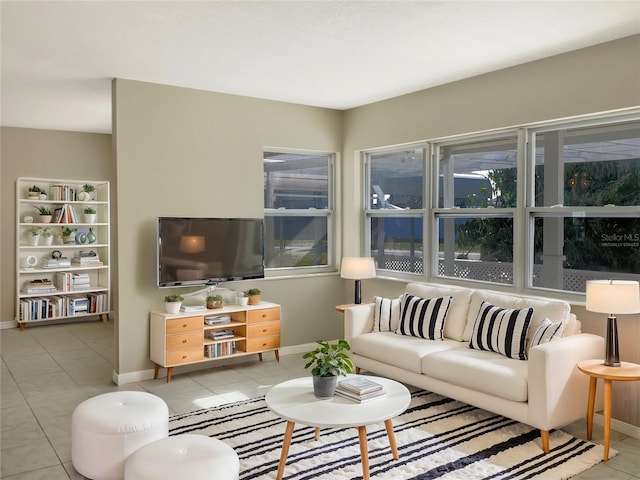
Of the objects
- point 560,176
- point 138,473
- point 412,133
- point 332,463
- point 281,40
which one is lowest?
point 332,463

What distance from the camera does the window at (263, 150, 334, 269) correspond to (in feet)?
19.2

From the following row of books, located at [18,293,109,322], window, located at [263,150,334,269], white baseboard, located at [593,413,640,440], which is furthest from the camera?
row of books, located at [18,293,109,322]

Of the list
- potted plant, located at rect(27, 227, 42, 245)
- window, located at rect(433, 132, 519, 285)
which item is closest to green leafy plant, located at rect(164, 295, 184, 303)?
window, located at rect(433, 132, 519, 285)

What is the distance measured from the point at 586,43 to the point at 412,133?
1.84 m

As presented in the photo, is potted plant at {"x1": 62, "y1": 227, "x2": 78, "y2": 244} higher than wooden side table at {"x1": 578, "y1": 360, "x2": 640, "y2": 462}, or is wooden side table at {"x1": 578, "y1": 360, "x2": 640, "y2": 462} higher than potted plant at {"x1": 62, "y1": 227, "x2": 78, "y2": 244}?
potted plant at {"x1": 62, "y1": 227, "x2": 78, "y2": 244}

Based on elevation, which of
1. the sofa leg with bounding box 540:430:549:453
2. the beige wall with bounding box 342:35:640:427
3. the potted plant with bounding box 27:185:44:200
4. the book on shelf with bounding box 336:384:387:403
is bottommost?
the sofa leg with bounding box 540:430:549:453

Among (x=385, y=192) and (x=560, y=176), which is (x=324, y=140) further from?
(x=560, y=176)

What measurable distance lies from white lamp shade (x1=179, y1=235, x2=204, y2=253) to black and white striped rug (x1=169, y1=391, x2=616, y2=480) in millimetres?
1501

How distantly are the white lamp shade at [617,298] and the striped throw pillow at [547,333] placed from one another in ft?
0.98

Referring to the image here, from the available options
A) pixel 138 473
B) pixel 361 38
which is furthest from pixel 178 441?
pixel 361 38

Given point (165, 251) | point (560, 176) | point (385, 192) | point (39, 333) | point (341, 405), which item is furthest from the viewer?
point (39, 333)

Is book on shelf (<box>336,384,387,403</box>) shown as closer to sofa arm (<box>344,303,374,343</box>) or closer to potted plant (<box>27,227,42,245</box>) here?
sofa arm (<box>344,303,374,343</box>)

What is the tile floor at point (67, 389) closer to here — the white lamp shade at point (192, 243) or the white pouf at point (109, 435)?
the white pouf at point (109, 435)

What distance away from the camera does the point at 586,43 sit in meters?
3.83
